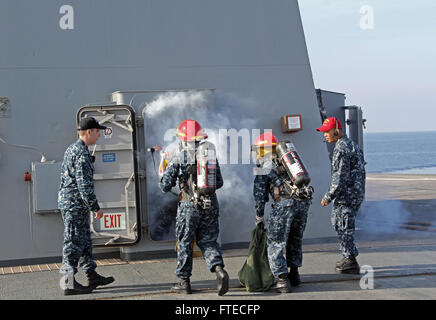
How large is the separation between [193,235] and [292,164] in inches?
53.3

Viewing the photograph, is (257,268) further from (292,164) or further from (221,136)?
(221,136)

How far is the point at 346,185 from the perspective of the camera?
7488 mm

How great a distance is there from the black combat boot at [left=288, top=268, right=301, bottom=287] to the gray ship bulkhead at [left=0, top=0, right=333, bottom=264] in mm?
2236

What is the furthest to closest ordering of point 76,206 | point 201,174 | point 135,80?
point 135,80
point 76,206
point 201,174

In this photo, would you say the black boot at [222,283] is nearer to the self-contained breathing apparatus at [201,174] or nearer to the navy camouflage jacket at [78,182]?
the self-contained breathing apparatus at [201,174]

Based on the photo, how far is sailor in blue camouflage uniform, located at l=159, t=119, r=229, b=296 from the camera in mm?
6730

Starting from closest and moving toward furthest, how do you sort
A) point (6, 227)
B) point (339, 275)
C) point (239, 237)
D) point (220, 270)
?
point (220, 270) < point (339, 275) < point (6, 227) < point (239, 237)

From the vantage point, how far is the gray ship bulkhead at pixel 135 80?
852 cm

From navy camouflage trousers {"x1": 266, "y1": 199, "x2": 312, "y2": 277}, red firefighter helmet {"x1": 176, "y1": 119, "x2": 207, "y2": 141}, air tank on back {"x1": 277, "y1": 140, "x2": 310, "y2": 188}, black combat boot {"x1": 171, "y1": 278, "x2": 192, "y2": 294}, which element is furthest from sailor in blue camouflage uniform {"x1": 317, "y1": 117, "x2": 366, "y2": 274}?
black combat boot {"x1": 171, "y1": 278, "x2": 192, "y2": 294}

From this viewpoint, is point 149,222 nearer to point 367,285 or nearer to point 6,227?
point 6,227

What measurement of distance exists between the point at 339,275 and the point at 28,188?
4.41 meters

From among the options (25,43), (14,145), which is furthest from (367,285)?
(25,43)

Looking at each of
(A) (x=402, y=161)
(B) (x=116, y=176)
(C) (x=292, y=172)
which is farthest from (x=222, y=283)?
(A) (x=402, y=161)

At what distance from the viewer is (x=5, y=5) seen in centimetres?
855
